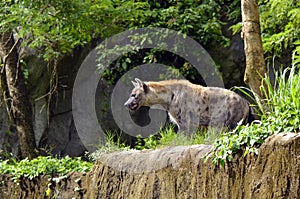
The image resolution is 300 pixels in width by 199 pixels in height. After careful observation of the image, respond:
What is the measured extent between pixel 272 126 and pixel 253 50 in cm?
277

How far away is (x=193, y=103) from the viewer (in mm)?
8633

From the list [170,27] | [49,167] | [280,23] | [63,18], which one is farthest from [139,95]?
[170,27]

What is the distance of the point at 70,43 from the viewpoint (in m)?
12.3

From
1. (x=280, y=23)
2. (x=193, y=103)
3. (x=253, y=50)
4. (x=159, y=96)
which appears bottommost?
(x=193, y=103)

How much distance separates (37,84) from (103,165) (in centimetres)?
683

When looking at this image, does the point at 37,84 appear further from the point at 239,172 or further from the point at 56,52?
the point at 239,172

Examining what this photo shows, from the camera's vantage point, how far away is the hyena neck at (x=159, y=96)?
29.2 feet

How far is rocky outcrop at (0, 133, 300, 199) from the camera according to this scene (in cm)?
457

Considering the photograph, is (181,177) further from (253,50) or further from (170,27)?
(170,27)

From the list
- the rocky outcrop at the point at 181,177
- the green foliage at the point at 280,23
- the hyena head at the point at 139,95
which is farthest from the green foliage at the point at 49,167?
the green foliage at the point at 280,23

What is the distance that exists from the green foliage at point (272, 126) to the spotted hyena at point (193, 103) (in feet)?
9.43

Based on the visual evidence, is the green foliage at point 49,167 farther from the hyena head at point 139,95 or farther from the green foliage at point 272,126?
the green foliage at point 272,126

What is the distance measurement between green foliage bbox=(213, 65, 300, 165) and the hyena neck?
11.2 feet

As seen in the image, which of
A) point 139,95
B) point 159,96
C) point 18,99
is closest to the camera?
point 159,96
